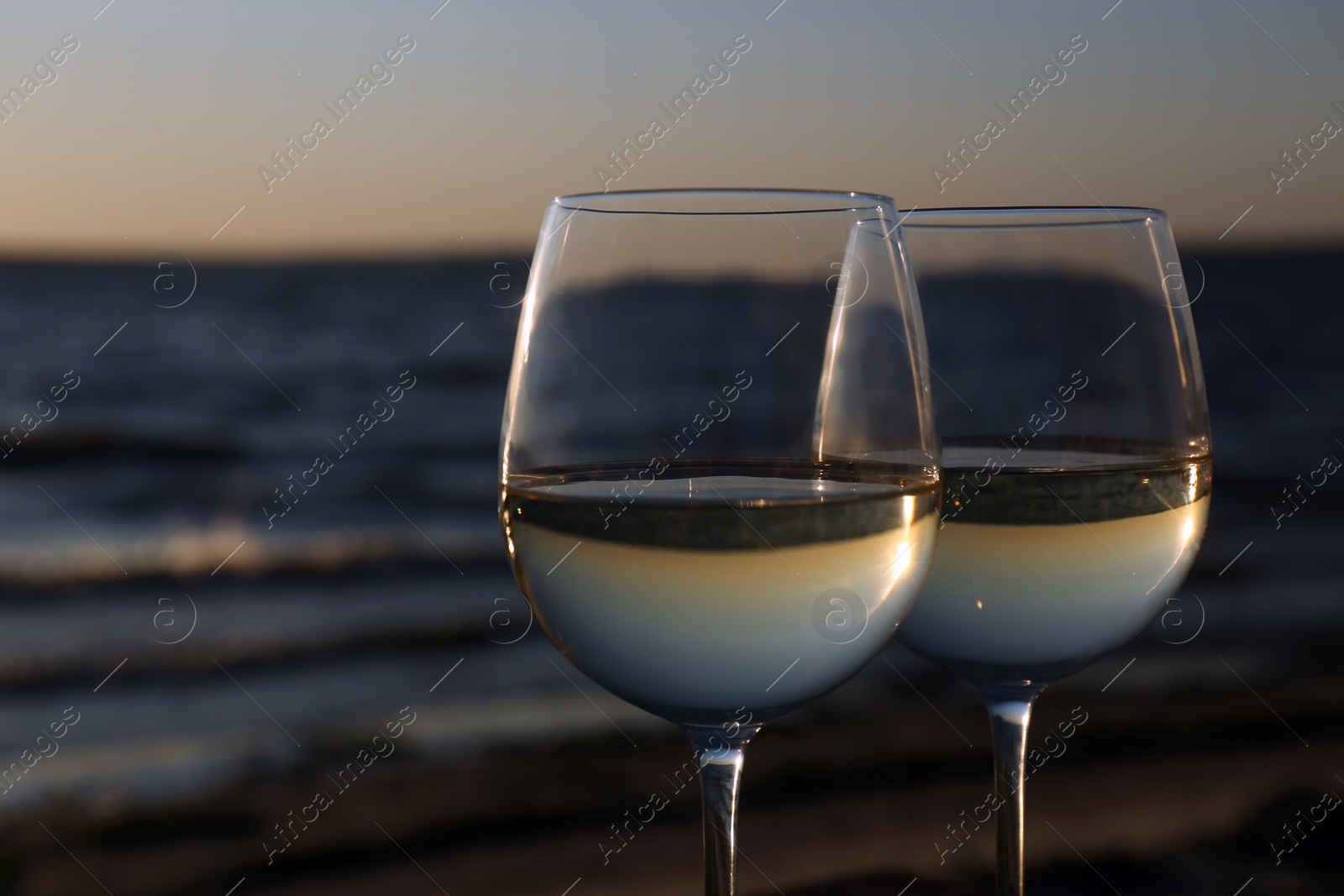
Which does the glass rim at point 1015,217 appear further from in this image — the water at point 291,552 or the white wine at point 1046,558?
the water at point 291,552

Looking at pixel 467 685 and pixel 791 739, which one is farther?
pixel 467 685

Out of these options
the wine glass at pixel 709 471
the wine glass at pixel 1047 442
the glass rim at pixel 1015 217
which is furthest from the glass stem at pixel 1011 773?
the glass rim at pixel 1015 217

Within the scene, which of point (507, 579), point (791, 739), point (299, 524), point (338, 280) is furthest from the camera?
point (338, 280)

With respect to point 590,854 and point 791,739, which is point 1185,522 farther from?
point 791,739

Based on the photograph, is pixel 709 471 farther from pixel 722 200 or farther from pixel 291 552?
pixel 291 552

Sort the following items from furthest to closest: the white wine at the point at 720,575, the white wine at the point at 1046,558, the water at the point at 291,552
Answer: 1. the water at the point at 291,552
2. the white wine at the point at 1046,558
3. the white wine at the point at 720,575

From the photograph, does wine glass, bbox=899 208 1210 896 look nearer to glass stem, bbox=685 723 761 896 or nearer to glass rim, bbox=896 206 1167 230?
glass rim, bbox=896 206 1167 230

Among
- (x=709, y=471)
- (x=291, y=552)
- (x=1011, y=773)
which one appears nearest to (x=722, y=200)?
(x=709, y=471)

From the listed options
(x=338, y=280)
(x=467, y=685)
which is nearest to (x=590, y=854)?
(x=467, y=685)
